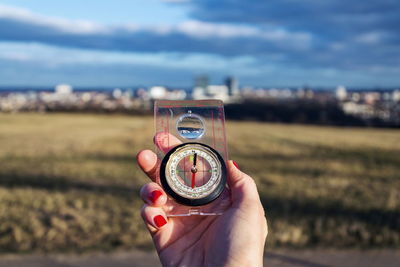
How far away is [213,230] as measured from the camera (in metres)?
2.27

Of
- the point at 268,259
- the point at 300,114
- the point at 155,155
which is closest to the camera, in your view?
the point at 155,155

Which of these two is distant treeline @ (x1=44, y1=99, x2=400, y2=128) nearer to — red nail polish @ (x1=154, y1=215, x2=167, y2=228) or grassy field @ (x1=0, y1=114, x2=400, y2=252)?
grassy field @ (x1=0, y1=114, x2=400, y2=252)

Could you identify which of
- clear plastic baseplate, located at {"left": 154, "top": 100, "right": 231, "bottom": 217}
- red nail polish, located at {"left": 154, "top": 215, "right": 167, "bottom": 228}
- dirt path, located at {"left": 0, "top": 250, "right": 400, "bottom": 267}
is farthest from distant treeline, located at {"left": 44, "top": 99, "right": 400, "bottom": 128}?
red nail polish, located at {"left": 154, "top": 215, "right": 167, "bottom": 228}

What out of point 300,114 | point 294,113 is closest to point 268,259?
point 300,114

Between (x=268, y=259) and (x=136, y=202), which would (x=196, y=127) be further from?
(x=136, y=202)

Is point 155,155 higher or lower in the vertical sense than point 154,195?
higher

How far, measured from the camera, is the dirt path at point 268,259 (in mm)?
5402

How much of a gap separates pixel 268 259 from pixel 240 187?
3.60m

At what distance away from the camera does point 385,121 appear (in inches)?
1761

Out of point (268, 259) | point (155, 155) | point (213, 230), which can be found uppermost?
point (155, 155)

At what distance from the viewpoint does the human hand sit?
2.16 m

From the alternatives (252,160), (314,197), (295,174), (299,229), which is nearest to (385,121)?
(252,160)

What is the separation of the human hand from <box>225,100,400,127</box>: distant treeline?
45640 millimetres

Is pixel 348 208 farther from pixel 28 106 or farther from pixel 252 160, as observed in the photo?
pixel 28 106
